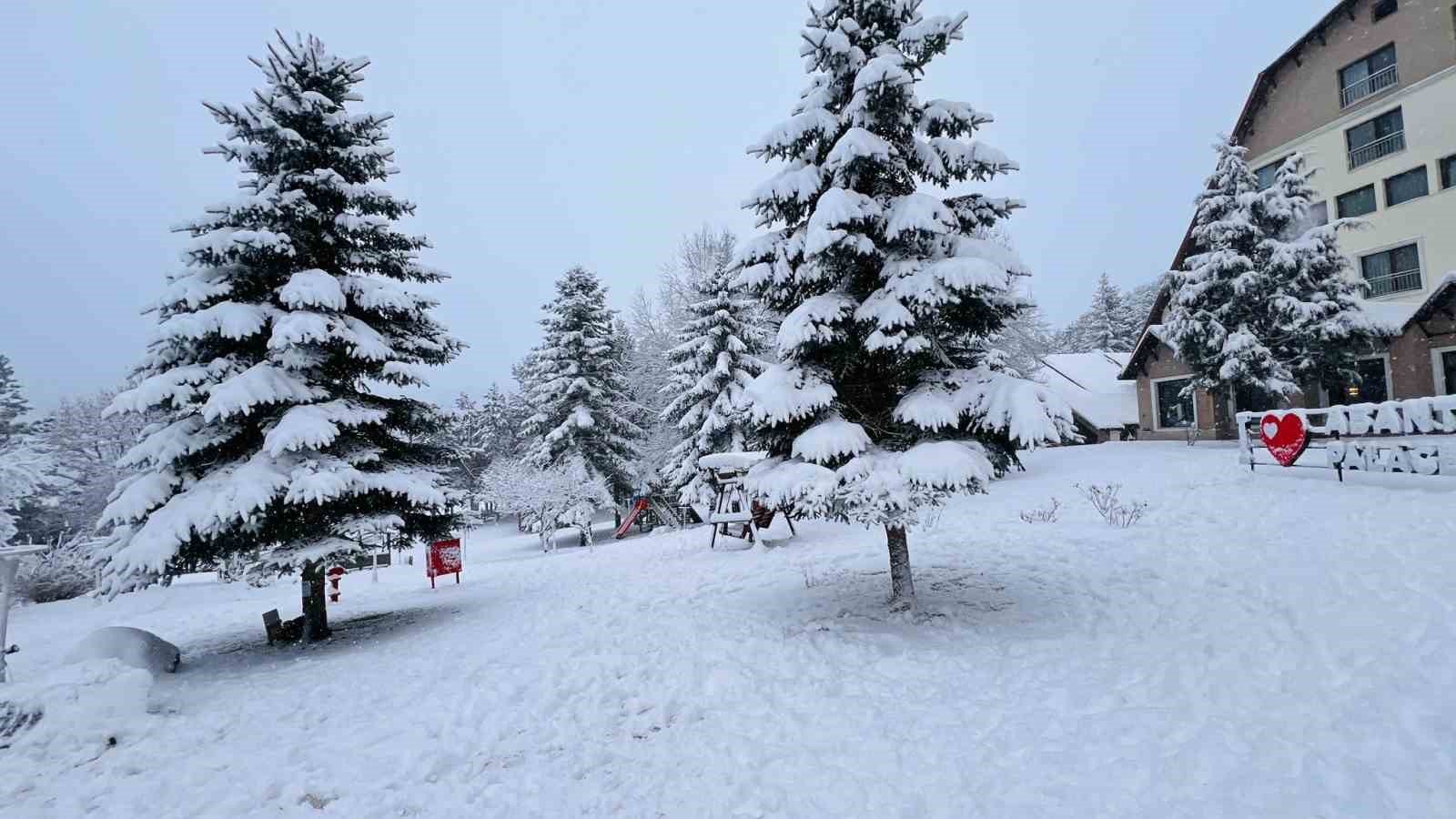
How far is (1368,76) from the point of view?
862 inches

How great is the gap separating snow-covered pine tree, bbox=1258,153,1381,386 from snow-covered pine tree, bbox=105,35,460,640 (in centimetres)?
2301

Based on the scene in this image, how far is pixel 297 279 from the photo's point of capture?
8.14 metres

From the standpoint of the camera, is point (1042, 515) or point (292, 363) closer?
point (292, 363)

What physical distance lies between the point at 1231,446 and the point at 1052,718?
67.4 feet

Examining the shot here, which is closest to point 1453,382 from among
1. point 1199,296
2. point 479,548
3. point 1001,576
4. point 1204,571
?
point 1199,296

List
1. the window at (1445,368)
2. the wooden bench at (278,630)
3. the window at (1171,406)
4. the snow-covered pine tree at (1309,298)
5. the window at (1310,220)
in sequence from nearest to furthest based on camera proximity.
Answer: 1. the wooden bench at (278,630)
2. the snow-covered pine tree at (1309,298)
3. the window at (1445,368)
4. the window at (1310,220)
5. the window at (1171,406)

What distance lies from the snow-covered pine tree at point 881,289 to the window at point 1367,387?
21890 mm

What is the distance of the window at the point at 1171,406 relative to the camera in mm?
25203

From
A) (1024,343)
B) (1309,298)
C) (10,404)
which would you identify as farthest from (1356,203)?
(10,404)

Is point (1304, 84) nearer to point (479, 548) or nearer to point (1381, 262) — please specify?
point (1381, 262)

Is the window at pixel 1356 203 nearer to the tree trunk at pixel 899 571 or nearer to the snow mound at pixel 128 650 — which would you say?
the tree trunk at pixel 899 571

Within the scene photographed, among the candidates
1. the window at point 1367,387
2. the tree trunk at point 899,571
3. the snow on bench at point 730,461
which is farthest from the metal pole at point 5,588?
the window at point 1367,387

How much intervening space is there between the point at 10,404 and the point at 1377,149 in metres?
59.8

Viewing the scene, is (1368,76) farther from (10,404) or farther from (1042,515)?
(10,404)
